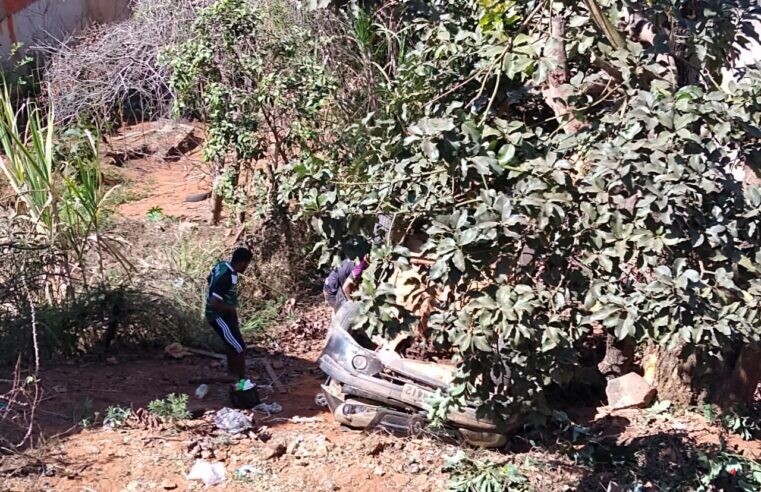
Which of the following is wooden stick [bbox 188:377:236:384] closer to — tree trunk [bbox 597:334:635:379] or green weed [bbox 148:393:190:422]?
green weed [bbox 148:393:190:422]

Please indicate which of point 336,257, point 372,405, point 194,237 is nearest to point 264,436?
point 372,405

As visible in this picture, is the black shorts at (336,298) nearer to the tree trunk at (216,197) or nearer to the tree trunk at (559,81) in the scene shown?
the tree trunk at (216,197)

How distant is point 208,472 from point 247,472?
0.21 metres

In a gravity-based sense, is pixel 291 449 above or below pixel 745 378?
above

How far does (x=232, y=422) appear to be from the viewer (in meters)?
5.56

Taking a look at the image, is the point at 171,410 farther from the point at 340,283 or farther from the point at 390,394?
the point at 340,283

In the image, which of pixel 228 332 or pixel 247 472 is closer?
pixel 247 472

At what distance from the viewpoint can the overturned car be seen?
17.9 ft

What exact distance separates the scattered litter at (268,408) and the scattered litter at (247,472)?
95 centimetres

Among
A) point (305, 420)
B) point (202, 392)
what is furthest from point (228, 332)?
point (305, 420)

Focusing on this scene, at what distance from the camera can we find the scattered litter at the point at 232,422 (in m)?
5.52

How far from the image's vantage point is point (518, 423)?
5.43m

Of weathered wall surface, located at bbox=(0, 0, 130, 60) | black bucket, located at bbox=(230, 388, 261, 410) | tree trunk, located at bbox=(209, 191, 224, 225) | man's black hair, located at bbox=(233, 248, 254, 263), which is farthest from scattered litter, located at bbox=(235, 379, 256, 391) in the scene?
weathered wall surface, located at bbox=(0, 0, 130, 60)

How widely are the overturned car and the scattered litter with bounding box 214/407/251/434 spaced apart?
1.74ft
